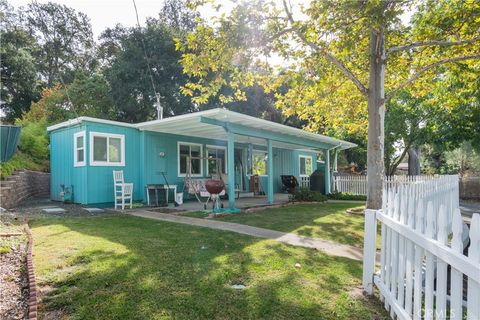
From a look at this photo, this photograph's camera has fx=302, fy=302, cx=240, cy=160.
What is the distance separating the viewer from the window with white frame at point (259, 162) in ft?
51.5

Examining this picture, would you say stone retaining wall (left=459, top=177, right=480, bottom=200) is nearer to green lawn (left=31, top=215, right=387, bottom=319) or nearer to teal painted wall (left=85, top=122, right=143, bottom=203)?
green lawn (left=31, top=215, right=387, bottom=319)

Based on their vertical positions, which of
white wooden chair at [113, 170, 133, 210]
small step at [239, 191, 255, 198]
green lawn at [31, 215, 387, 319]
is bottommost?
small step at [239, 191, 255, 198]

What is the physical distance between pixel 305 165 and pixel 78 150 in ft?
43.4

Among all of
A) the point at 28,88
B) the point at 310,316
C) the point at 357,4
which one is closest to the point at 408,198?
the point at 310,316

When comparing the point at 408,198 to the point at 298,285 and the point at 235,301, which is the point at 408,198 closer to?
the point at 298,285

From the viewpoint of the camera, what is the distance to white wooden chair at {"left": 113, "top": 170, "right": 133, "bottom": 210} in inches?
351

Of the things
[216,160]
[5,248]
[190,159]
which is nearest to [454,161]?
[216,160]

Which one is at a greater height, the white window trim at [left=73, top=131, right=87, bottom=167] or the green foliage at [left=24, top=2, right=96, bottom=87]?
the green foliage at [left=24, top=2, right=96, bottom=87]

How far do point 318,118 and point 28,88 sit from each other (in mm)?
19520

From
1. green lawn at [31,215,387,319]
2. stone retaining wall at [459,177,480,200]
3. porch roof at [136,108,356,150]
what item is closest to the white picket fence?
green lawn at [31,215,387,319]

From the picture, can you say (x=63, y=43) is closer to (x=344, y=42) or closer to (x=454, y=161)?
(x=344, y=42)

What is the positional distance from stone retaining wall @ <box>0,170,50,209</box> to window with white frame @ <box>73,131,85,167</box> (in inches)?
66.2

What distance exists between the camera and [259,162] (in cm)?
1596

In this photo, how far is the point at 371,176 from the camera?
7465 mm
